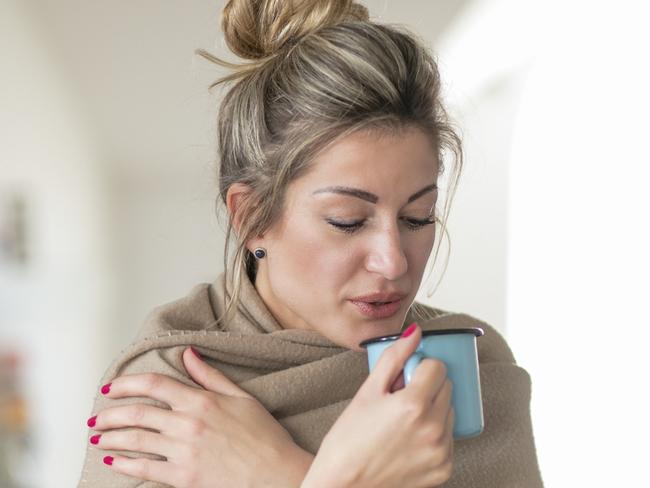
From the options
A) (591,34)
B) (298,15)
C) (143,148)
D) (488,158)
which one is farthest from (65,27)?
(298,15)

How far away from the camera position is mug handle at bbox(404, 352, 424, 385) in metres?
1.01

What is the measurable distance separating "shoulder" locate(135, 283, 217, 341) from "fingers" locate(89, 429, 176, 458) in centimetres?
15

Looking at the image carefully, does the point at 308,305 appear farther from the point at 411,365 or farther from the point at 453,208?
the point at 453,208

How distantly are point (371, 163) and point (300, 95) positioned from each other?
0.15 m

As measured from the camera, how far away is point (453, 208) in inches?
169

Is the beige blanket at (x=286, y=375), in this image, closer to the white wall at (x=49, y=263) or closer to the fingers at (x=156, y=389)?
the fingers at (x=156, y=389)

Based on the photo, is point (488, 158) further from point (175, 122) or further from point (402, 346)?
point (402, 346)

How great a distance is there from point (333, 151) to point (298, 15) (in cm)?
26

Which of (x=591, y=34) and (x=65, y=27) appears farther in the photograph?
(x=65, y=27)

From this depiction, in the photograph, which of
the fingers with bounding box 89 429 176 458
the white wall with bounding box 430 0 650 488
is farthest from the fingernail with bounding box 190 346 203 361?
the white wall with bounding box 430 0 650 488

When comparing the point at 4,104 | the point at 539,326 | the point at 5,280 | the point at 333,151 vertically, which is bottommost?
the point at 333,151

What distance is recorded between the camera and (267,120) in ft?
4.17

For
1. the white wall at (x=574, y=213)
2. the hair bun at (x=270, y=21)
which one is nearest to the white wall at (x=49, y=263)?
the white wall at (x=574, y=213)

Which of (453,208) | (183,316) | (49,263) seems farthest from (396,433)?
(49,263)
